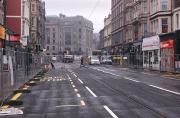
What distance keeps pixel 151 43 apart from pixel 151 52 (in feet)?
5.85

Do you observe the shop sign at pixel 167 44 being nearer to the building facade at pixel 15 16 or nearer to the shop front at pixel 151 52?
the shop front at pixel 151 52

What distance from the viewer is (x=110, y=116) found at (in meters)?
13.7

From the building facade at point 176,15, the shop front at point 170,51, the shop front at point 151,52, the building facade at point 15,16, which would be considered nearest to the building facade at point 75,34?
the building facade at point 15,16

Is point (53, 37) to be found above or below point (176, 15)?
above

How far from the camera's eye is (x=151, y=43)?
68.9 meters

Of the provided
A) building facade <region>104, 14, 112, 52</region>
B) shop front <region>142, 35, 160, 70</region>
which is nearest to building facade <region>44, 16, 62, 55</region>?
building facade <region>104, 14, 112, 52</region>

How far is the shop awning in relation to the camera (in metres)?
65.6

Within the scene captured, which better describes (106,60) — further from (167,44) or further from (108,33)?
(167,44)

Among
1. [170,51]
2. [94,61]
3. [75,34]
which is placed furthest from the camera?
[75,34]

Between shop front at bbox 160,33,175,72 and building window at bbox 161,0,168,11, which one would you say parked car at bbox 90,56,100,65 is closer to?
building window at bbox 161,0,168,11

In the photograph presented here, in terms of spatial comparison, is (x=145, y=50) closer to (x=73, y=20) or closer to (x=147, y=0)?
(x=147, y=0)

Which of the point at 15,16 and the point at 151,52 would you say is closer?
the point at 151,52

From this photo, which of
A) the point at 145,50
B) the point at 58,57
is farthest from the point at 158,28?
the point at 58,57

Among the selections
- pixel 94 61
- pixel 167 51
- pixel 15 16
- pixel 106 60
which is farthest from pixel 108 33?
pixel 167 51
